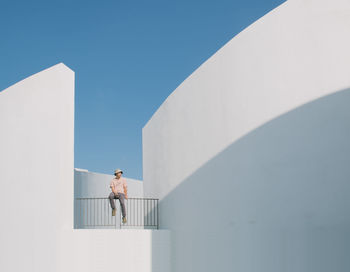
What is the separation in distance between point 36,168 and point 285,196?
258 inches

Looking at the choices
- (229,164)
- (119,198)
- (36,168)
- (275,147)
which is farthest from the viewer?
(119,198)

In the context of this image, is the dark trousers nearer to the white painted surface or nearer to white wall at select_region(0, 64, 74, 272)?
the white painted surface

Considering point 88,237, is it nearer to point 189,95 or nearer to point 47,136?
point 47,136

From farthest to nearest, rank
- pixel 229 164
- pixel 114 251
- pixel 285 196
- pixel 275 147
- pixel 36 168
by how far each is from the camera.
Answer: pixel 114 251 → pixel 36 168 → pixel 229 164 → pixel 275 147 → pixel 285 196

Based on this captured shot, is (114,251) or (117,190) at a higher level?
(117,190)

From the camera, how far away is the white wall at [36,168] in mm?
12062

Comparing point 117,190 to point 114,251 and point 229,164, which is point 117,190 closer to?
Answer: point 114,251

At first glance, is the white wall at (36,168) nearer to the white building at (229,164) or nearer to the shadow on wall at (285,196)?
the white building at (229,164)

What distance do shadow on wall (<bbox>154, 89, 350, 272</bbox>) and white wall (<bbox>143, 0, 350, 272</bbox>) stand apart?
0.06 ft

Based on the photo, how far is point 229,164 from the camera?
1079 cm

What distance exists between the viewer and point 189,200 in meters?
12.6

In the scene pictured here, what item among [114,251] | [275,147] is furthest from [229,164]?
[114,251]

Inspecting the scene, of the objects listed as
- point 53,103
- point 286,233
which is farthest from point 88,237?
point 286,233

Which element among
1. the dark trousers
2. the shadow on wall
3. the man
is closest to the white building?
the shadow on wall
